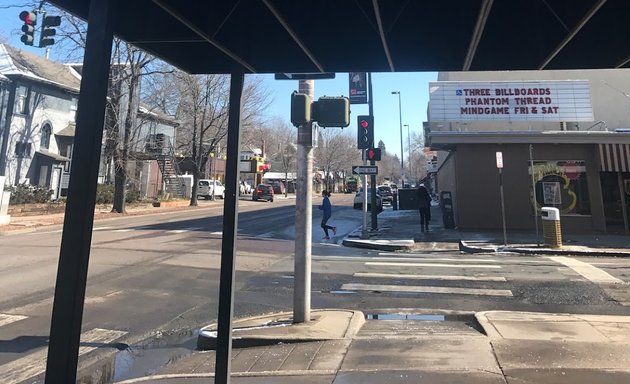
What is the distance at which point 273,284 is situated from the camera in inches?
357

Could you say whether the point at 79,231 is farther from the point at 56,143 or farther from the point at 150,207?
the point at 56,143

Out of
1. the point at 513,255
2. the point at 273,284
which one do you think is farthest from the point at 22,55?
the point at 513,255

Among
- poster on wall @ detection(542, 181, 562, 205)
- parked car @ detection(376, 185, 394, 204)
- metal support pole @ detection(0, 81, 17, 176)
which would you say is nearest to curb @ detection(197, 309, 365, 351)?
poster on wall @ detection(542, 181, 562, 205)

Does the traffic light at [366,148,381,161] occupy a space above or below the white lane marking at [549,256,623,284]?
above

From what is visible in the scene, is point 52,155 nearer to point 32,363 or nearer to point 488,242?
point 488,242

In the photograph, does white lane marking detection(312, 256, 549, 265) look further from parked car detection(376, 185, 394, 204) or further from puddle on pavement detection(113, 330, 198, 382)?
parked car detection(376, 185, 394, 204)

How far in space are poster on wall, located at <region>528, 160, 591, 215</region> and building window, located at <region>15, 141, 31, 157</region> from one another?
110ft

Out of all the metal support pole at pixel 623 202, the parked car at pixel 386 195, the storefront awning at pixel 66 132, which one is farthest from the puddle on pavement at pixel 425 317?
the parked car at pixel 386 195

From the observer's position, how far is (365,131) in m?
18.9

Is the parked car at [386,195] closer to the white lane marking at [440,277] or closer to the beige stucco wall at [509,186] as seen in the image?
the beige stucco wall at [509,186]

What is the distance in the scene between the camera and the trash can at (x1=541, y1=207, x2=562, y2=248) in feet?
44.9

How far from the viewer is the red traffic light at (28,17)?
12.6 metres

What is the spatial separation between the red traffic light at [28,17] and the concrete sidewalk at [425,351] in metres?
11.9

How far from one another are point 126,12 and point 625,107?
2387 centimetres
